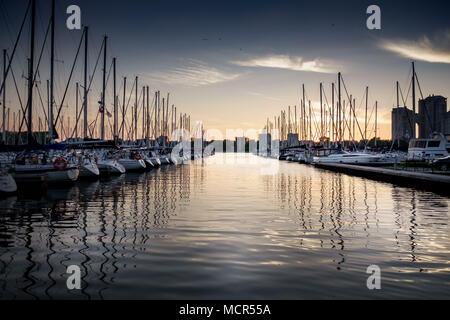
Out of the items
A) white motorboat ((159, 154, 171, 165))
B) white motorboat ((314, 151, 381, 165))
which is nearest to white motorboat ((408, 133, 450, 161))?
white motorboat ((314, 151, 381, 165))

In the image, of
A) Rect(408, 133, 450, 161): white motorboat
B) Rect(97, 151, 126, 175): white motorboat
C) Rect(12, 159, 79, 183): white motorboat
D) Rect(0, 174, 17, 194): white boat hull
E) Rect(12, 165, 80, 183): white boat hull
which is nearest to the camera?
Rect(0, 174, 17, 194): white boat hull

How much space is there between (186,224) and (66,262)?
5.71 m

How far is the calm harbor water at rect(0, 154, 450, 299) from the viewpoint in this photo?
773cm

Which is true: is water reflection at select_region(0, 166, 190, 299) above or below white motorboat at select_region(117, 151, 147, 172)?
below

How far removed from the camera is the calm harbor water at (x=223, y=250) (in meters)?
7.73

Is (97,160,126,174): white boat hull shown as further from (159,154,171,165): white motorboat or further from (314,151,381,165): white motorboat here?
(314,151,381,165): white motorboat

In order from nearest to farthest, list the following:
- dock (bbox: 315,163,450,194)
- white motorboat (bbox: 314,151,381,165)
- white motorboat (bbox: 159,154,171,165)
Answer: dock (bbox: 315,163,450,194)
white motorboat (bbox: 314,151,381,165)
white motorboat (bbox: 159,154,171,165)

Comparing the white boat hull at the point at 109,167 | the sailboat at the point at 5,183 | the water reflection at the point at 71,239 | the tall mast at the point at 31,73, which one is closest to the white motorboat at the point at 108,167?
the white boat hull at the point at 109,167

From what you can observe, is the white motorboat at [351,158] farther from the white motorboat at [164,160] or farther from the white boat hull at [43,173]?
the white boat hull at [43,173]

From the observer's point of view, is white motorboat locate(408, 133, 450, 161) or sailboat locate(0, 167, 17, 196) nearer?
sailboat locate(0, 167, 17, 196)

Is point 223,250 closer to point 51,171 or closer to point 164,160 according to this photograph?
point 51,171
